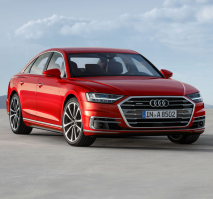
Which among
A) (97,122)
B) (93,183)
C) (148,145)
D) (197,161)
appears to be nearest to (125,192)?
(93,183)

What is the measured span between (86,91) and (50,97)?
1277 millimetres

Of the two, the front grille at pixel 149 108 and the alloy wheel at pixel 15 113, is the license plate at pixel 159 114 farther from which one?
the alloy wheel at pixel 15 113

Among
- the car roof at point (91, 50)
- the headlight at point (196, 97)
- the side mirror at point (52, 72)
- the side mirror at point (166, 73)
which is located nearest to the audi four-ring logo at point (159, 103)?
the headlight at point (196, 97)

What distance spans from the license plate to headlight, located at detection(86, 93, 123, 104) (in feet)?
1.57

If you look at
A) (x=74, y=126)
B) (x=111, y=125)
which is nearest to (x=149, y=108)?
(x=111, y=125)

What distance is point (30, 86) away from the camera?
9977 mm

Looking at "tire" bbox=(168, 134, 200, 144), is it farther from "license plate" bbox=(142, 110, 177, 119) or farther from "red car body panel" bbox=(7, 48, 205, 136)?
"license plate" bbox=(142, 110, 177, 119)

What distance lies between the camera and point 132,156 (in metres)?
7.35

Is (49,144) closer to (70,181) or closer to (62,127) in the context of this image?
(62,127)

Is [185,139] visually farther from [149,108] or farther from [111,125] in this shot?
[111,125]

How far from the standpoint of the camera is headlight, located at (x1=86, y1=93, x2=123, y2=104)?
7838 mm

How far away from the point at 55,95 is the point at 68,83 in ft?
1.53

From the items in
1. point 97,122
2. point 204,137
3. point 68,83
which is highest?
point 68,83

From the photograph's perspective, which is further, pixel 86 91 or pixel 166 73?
pixel 166 73
